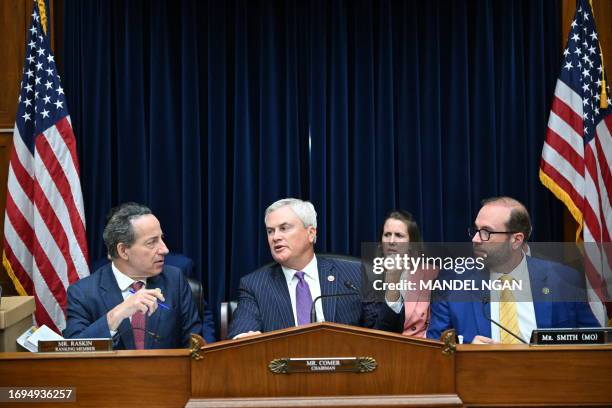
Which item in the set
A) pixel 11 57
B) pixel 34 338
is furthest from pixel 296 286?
pixel 11 57

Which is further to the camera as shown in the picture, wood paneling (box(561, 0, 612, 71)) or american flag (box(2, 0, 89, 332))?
wood paneling (box(561, 0, 612, 71))

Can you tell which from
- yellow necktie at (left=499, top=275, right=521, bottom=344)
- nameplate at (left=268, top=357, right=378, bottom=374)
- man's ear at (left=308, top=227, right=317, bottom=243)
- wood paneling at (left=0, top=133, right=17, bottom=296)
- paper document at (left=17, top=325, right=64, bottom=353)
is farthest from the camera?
wood paneling at (left=0, top=133, right=17, bottom=296)

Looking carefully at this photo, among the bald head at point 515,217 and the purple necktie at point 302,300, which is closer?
the bald head at point 515,217

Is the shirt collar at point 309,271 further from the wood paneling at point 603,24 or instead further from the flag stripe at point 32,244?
the wood paneling at point 603,24

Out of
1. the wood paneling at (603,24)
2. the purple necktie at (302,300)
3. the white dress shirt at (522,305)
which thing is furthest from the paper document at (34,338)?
the wood paneling at (603,24)

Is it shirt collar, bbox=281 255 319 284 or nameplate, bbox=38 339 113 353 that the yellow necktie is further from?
nameplate, bbox=38 339 113 353

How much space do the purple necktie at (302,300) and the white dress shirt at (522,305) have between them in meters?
0.81

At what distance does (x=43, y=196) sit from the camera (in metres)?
4.18

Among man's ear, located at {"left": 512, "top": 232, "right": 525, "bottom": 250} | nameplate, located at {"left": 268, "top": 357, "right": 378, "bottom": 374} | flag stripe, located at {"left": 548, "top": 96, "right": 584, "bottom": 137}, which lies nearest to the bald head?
man's ear, located at {"left": 512, "top": 232, "right": 525, "bottom": 250}

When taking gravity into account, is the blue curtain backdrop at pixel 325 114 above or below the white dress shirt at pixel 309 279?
above

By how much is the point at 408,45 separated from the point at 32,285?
2.70 metres

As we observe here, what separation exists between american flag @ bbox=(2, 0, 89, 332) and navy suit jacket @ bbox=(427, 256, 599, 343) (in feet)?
7.06

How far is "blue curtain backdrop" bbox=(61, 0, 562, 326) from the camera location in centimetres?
474

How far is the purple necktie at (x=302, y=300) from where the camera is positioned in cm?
329
